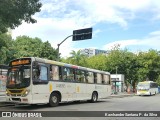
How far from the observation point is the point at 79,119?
44.9 feet

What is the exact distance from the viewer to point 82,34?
2978cm

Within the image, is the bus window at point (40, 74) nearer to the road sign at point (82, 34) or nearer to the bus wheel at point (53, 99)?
the bus wheel at point (53, 99)

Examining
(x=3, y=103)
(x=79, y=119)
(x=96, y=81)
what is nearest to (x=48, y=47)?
(x=96, y=81)

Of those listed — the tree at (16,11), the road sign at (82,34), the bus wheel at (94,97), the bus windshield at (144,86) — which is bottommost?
the bus wheel at (94,97)

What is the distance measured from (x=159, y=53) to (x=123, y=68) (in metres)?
13.1

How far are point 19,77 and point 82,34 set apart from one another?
12.2 meters

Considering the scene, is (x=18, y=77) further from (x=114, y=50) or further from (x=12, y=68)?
(x=114, y=50)

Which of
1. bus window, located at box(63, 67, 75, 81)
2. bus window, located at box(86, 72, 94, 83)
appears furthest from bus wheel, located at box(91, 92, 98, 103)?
bus window, located at box(63, 67, 75, 81)

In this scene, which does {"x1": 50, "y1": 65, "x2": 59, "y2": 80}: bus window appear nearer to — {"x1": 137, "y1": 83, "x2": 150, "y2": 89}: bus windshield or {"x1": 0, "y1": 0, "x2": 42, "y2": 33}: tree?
{"x1": 0, "y1": 0, "x2": 42, "y2": 33}: tree

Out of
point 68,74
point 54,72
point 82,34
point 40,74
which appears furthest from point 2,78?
point 82,34

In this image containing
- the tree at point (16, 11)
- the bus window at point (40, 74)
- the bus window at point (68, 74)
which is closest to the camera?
the tree at point (16, 11)

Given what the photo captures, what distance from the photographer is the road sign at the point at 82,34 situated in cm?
2958

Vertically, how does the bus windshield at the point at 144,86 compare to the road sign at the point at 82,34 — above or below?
below

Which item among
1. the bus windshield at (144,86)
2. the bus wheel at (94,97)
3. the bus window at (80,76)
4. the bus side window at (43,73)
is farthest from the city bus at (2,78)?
the bus windshield at (144,86)
